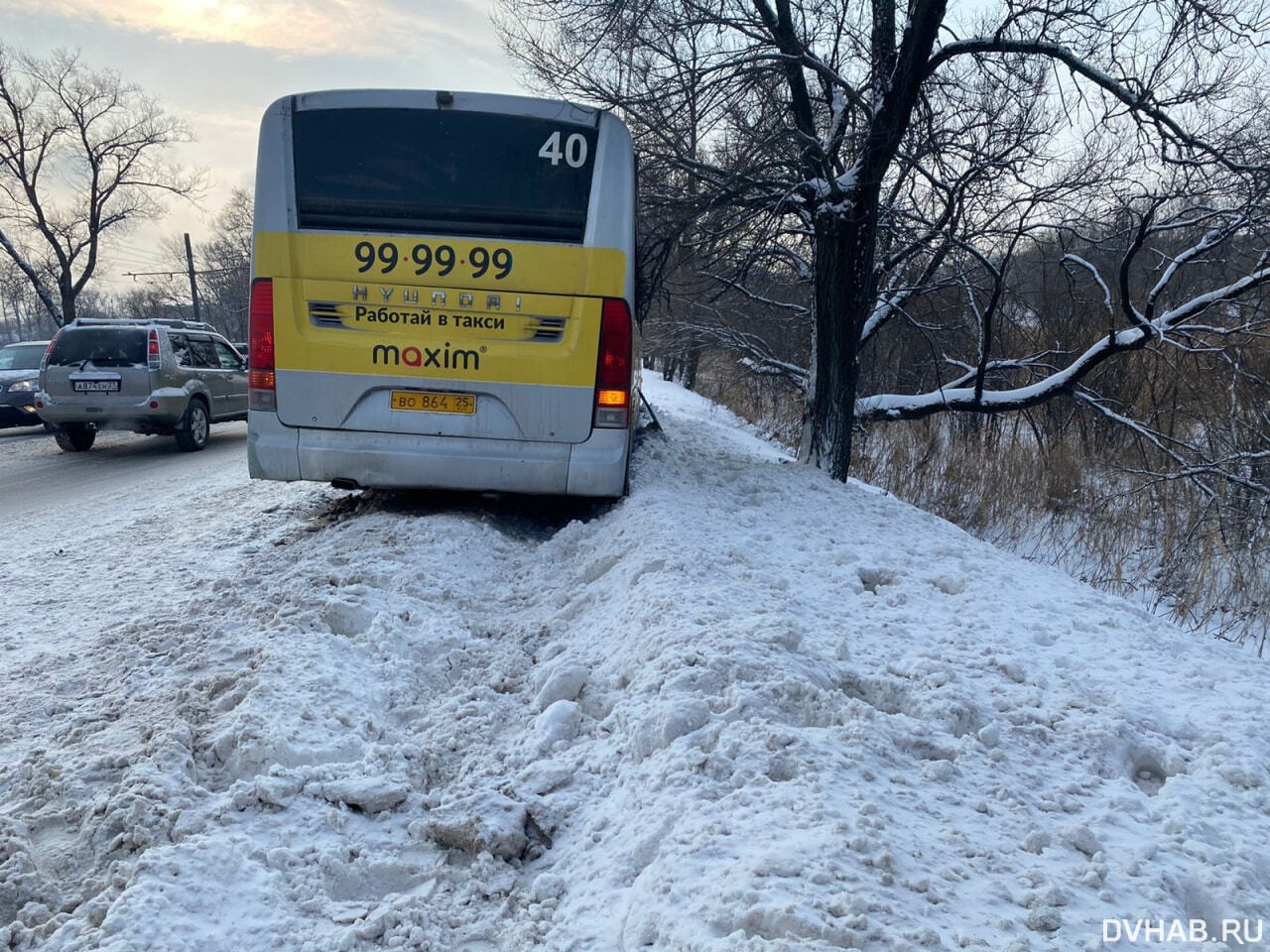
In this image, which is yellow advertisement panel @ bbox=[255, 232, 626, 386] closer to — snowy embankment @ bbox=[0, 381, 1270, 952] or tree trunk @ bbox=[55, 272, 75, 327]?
snowy embankment @ bbox=[0, 381, 1270, 952]

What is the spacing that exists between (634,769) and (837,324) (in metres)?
7.08

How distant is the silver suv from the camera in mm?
11656

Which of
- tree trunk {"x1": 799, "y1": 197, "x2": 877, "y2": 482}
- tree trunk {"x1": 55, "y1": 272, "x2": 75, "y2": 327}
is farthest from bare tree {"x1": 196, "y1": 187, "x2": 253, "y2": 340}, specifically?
tree trunk {"x1": 799, "y1": 197, "x2": 877, "y2": 482}

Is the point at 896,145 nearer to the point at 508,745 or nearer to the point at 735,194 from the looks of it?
the point at 735,194

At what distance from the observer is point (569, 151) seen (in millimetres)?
5402

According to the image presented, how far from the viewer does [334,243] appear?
5.25 metres

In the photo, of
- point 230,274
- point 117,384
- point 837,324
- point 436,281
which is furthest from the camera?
point 230,274

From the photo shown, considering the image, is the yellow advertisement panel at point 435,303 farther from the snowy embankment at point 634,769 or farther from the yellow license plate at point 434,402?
the snowy embankment at point 634,769

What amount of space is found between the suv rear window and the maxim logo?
8.53 m

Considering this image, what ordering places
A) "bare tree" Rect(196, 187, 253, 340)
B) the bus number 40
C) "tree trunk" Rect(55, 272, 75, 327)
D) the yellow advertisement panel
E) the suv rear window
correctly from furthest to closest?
1. "bare tree" Rect(196, 187, 253, 340)
2. "tree trunk" Rect(55, 272, 75, 327)
3. the suv rear window
4. the bus number 40
5. the yellow advertisement panel

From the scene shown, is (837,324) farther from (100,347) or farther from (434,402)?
(100,347)

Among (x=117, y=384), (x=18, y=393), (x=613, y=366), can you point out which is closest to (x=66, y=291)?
(x=18, y=393)

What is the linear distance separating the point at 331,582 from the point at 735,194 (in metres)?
5.51

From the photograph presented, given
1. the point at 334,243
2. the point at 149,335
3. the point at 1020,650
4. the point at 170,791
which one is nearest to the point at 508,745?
the point at 170,791
